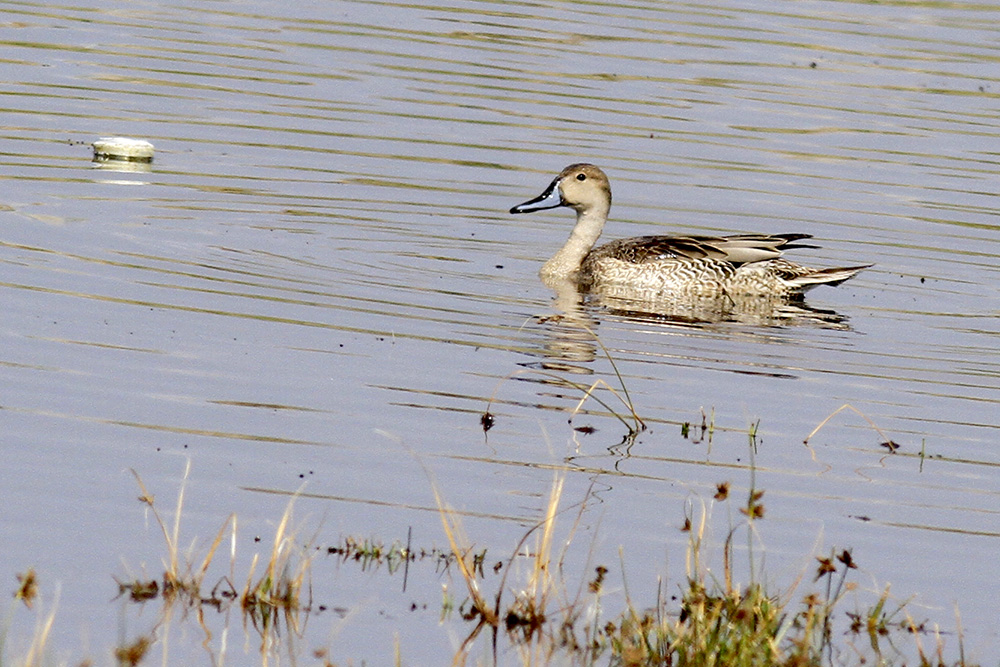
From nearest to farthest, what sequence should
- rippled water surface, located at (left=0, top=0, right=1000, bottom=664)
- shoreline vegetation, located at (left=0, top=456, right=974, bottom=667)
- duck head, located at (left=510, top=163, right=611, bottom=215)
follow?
1. shoreline vegetation, located at (left=0, top=456, right=974, bottom=667)
2. rippled water surface, located at (left=0, top=0, right=1000, bottom=664)
3. duck head, located at (left=510, top=163, right=611, bottom=215)

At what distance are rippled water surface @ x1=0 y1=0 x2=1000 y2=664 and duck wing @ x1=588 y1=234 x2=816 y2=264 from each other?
69 cm

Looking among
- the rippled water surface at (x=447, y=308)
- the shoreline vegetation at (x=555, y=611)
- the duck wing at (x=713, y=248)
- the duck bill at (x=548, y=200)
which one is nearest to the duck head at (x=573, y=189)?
the duck bill at (x=548, y=200)

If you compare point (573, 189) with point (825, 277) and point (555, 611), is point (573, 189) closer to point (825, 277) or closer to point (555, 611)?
point (825, 277)

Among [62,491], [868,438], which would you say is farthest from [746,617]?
[868,438]

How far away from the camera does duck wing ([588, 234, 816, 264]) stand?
42.1 ft

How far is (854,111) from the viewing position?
1980cm

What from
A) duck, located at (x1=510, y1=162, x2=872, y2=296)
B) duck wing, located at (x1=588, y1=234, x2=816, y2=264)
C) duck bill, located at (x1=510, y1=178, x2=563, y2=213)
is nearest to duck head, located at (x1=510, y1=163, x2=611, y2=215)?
duck bill, located at (x1=510, y1=178, x2=563, y2=213)

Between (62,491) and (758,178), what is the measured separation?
1056 cm

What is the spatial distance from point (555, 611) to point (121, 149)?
9.55 m

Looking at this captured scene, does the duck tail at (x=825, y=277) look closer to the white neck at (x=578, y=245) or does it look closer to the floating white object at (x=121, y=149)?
Result: the white neck at (x=578, y=245)

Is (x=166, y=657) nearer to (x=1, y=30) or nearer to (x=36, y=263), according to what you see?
(x=36, y=263)

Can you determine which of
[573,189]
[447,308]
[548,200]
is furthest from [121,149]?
[447,308]

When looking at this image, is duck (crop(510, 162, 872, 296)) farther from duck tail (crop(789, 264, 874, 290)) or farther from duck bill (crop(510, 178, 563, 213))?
duck bill (crop(510, 178, 563, 213))

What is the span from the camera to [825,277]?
12.8 meters
